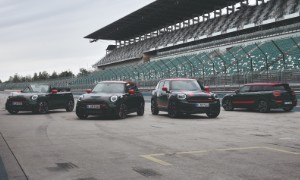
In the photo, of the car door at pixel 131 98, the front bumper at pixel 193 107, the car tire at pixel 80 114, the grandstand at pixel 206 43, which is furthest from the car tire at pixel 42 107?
the grandstand at pixel 206 43

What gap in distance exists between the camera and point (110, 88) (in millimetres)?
15805

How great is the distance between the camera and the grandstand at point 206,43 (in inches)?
969

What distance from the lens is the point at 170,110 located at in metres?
15.6

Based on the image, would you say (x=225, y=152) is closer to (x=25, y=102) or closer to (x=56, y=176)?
(x=56, y=176)

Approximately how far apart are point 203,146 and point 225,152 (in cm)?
80

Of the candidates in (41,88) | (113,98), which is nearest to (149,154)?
(113,98)

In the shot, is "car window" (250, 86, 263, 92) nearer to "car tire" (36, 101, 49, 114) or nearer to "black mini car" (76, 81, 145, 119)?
"black mini car" (76, 81, 145, 119)

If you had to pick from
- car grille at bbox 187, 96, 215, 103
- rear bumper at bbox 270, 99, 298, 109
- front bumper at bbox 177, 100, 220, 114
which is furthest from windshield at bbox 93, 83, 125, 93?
rear bumper at bbox 270, 99, 298, 109

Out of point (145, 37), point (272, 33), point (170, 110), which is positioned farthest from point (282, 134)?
point (145, 37)

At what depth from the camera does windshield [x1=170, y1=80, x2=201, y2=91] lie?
16094 millimetres

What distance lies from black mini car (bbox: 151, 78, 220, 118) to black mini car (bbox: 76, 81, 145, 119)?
1.34 m

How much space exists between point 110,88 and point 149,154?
905cm

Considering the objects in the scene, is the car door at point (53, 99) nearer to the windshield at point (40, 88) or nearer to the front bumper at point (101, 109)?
the windshield at point (40, 88)

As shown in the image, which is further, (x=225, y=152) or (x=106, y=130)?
(x=106, y=130)
